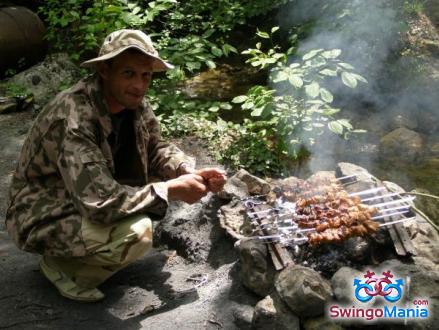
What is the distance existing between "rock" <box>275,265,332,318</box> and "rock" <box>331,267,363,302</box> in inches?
2.2

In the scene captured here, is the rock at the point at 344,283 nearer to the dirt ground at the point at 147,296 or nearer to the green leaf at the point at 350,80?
the dirt ground at the point at 147,296

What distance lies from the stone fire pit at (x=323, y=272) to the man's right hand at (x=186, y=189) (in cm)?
54

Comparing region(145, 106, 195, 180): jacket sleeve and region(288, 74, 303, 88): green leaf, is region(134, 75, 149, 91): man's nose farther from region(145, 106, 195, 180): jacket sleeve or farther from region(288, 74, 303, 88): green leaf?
region(288, 74, 303, 88): green leaf

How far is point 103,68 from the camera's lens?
364cm

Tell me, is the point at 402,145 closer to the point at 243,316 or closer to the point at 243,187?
the point at 243,187

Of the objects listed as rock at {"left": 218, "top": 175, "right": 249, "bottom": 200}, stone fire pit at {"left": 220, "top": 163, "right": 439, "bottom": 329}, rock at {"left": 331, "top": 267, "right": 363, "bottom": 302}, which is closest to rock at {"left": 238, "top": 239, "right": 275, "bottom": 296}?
stone fire pit at {"left": 220, "top": 163, "right": 439, "bottom": 329}

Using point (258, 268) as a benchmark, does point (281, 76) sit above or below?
above

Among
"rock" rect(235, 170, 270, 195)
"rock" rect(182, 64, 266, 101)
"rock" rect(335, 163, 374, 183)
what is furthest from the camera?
"rock" rect(182, 64, 266, 101)

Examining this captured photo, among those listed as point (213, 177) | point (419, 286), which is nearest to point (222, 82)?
point (213, 177)

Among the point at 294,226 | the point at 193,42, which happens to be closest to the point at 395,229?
the point at 294,226

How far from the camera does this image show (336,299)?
3.34 metres

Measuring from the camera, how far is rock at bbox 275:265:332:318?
3.30 metres

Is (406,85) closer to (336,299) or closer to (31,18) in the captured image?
(336,299)

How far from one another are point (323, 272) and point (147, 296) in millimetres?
1456
